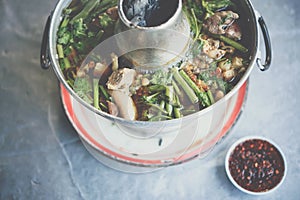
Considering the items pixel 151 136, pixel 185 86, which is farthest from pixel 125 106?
pixel 151 136

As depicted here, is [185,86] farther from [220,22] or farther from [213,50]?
[220,22]

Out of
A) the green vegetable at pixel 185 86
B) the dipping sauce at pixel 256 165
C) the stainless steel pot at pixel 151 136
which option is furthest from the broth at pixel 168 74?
the dipping sauce at pixel 256 165

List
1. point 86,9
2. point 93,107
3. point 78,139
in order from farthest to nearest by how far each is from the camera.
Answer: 1. point 78,139
2. point 86,9
3. point 93,107

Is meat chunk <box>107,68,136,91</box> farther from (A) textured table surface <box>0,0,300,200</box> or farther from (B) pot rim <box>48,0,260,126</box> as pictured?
(A) textured table surface <box>0,0,300,200</box>

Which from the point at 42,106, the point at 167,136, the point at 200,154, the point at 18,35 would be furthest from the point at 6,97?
the point at 200,154

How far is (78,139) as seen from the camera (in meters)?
2.01

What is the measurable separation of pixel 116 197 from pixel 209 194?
0.38 meters

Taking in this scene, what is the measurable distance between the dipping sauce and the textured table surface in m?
0.07

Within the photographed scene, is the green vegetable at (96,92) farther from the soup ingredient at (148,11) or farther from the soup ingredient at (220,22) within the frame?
the soup ingredient at (220,22)

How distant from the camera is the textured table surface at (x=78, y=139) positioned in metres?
1.93

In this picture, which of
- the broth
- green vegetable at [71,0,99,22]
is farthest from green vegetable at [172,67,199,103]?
green vegetable at [71,0,99,22]

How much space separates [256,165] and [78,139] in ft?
2.45

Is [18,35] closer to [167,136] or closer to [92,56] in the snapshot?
[92,56]

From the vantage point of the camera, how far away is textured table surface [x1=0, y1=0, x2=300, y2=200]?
193 centimetres
